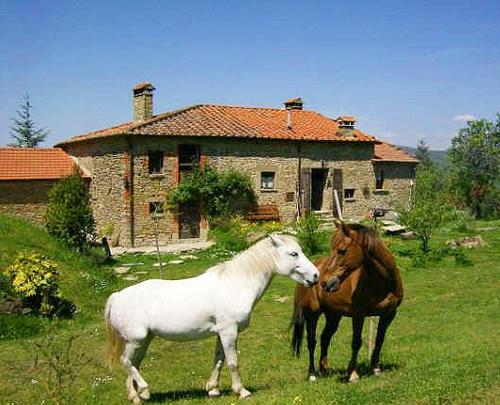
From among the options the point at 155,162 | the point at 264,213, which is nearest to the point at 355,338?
the point at 155,162

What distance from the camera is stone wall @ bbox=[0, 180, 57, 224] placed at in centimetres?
2442

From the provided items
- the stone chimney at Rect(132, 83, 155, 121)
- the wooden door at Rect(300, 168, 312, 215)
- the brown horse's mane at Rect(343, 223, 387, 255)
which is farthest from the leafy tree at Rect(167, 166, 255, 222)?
the brown horse's mane at Rect(343, 223, 387, 255)

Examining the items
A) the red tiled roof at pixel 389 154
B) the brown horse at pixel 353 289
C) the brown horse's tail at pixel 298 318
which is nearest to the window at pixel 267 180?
the red tiled roof at pixel 389 154

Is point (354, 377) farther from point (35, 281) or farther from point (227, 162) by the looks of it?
point (227, 162)

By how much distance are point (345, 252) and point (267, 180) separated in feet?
69.0

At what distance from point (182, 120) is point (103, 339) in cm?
1625

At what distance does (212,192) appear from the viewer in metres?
24.6

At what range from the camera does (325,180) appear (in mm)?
29250

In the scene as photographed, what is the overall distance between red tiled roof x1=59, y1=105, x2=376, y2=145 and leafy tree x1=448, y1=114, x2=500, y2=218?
11.7 metres

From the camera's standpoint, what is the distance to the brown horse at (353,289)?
6.30 meters

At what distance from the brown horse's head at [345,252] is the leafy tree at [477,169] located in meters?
33.7

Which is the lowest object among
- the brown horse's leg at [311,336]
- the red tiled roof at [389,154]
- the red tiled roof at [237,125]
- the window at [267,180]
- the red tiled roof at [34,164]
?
the brown horse's leg at [311,336]

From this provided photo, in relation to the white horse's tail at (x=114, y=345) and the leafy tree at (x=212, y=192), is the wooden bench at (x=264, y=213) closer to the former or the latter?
the leafy tree at (x=212, y=192)

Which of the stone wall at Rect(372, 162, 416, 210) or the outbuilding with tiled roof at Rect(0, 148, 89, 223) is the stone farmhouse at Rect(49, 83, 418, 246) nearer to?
the stone wall at Rect(372, 162, 416, 210)
